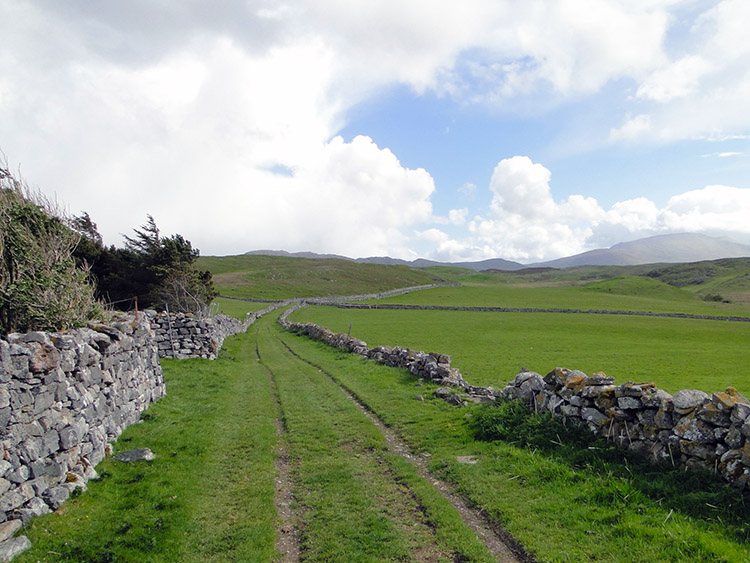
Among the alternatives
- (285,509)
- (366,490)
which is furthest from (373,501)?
(285,509)

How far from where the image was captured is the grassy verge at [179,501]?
261 inches

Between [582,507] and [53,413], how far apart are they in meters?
10.3

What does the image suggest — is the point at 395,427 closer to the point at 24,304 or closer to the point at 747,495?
the point at 747,495

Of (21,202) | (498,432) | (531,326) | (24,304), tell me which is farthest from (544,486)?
(531,326)

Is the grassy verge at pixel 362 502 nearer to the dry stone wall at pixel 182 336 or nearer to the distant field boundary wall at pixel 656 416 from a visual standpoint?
→ the distant field boundary wall at pixel 656 416

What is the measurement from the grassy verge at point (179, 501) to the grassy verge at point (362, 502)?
77 cm

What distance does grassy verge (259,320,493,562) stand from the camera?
658 cm

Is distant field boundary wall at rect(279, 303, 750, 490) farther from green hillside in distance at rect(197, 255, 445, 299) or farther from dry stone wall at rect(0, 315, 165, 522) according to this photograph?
green hillside in distance at rect(197, 255, 445, 299)

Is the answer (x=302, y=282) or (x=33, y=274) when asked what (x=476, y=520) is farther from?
(x=302, y=282)

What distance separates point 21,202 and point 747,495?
1991cm

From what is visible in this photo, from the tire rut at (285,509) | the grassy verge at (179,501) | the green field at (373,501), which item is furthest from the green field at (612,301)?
the tire rut at (285,509)

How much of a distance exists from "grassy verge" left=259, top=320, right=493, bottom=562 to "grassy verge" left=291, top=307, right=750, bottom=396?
10368mm

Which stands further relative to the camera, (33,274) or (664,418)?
(33,274)

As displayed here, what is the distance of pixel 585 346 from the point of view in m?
35.0
